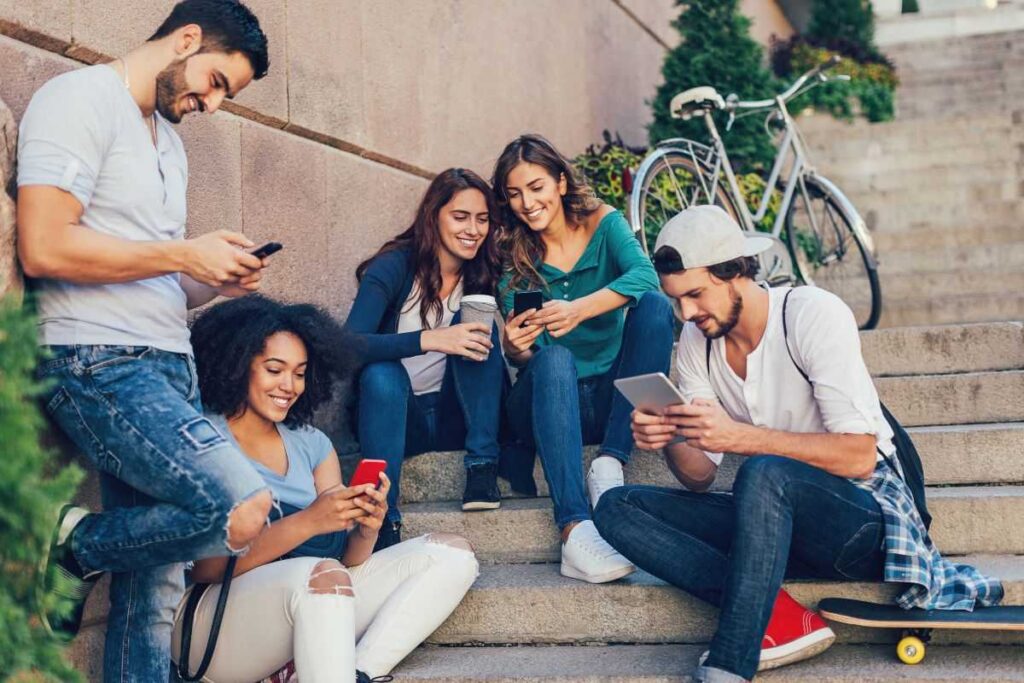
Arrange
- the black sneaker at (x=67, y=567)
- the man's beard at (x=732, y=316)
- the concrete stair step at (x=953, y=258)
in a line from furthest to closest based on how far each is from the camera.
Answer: the concrete stair step at (x=953, y=258)
the man's beard at (x=732, y=316)
the black sneaker at (x=67, y=567)

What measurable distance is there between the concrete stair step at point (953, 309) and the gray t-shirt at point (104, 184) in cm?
504

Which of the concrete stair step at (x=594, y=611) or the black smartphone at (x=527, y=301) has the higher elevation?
the black smartphone at (x=527, y=301)

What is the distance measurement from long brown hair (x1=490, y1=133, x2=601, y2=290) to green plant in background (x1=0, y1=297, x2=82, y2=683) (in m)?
2.63

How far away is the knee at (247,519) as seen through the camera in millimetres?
2725

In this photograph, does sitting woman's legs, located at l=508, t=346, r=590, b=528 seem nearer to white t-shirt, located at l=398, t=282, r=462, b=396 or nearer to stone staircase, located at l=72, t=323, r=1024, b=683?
stone staircase, located at l=72, t=323, r=1024, b=683

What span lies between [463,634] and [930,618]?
136cm

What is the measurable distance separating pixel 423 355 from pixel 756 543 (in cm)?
169

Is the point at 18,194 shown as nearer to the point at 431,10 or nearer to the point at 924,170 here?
the point at 431,10

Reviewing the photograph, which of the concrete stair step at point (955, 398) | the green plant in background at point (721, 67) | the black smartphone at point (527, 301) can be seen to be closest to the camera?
the black smartphone at point (527, 301)

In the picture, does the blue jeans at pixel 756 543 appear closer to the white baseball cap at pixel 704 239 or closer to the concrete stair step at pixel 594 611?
the concrete stair step at pixel 594 611

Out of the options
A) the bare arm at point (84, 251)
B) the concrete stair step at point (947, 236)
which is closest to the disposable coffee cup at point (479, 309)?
the bare arm at point (84, 251)

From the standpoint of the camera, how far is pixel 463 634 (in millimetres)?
3752

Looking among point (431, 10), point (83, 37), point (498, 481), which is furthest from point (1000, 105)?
point (83, 37)

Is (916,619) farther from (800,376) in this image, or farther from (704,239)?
(704,239)
